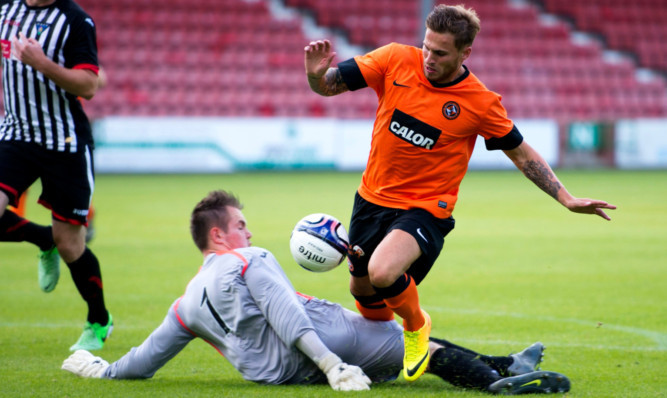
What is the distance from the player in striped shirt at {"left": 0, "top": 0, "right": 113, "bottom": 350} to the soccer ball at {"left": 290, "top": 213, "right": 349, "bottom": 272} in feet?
5.02

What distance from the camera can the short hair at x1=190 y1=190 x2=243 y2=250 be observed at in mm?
4621

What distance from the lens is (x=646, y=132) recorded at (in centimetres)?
2562

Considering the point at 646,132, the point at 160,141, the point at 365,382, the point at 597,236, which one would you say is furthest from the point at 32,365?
the point at 646,132

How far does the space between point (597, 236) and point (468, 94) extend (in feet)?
25.2

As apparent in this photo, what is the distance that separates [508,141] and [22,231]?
11.1 ft

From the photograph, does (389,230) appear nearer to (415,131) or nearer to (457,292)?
(415,131)

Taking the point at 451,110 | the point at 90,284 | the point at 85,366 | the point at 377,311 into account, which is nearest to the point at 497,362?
the point at 377,311

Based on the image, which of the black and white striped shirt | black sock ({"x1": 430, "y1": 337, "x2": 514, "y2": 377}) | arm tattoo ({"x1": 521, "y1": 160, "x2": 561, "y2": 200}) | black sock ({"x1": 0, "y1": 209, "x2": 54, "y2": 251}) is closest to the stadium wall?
black sock ({"x1": 0, "y1": 209, "x2": 54, "y2": 251})

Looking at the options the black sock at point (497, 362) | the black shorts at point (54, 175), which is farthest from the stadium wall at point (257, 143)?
the black sock at point (497, 362)

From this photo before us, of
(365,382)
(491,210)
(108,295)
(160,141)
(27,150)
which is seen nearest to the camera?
(365,382)

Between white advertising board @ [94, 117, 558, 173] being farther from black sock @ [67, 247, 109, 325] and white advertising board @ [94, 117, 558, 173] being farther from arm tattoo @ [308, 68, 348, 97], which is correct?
arm tattoo @ [308, 68, 348, 97]

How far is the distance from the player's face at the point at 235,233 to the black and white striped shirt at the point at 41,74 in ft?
4.79

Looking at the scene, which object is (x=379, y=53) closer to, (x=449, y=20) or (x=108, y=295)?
(x=449, y=20)

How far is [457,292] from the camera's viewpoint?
25.7ft
